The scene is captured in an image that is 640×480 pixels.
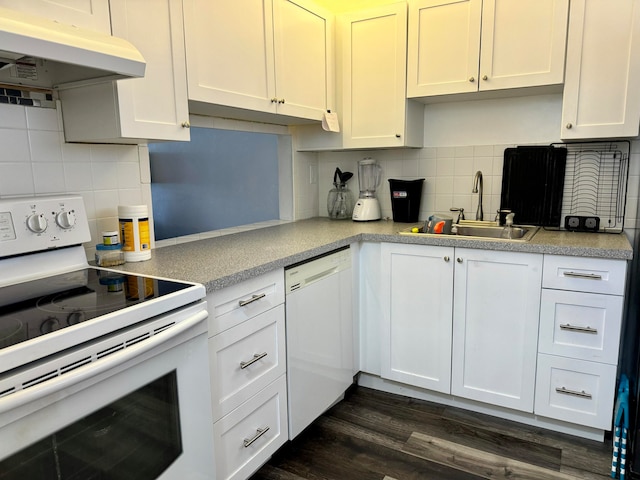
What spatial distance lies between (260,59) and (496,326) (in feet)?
5.47

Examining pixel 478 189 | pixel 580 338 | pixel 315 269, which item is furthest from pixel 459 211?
pixel 315 269

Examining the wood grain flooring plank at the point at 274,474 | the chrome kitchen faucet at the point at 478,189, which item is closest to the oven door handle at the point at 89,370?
the wood grain flooring plank at the point at 274,474

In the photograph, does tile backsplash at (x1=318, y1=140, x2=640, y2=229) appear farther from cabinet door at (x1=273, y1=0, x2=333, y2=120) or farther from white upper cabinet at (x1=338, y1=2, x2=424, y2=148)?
cabinet door at (x1=273, y1=0, x2=333, y2=120)

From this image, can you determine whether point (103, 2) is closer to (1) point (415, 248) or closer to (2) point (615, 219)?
(1) point (415, 248)

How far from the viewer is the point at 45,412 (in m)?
0.93

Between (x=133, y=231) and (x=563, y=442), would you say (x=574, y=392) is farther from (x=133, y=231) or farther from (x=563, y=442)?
(x=133, y=231)

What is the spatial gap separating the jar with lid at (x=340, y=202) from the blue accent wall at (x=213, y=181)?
1.19ft

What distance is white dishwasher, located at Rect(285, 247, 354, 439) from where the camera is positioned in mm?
1894

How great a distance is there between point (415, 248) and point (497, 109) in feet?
3.27

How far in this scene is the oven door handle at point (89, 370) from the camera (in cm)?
86

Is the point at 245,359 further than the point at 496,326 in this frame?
No

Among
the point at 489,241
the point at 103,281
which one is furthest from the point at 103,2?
the point at 489,241

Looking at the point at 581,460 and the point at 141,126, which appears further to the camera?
the point at 581,460

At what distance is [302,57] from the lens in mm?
2406
